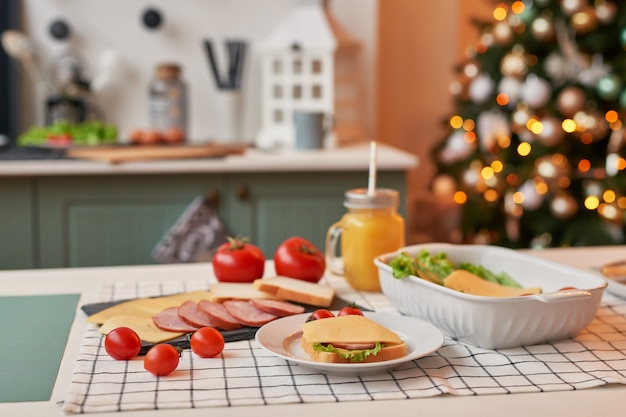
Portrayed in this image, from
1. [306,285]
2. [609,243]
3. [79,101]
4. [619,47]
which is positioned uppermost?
[619,47]

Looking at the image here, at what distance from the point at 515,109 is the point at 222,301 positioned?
2.51 meters

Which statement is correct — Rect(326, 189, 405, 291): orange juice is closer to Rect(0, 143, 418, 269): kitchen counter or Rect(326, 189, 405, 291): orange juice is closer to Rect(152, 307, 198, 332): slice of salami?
Rect(152, 307, 198, 332): slice of salami

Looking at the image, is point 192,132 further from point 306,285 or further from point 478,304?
point 478,304

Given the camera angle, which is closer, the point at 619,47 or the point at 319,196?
the point at 319,196

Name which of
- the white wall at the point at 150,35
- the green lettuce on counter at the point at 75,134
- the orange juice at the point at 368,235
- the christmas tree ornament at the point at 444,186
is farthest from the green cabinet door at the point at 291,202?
the orange juice at the point at 368,235

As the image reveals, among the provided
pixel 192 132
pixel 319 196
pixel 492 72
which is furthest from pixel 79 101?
pixel 492 72

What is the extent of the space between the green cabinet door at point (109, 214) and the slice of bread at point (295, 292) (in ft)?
4.62

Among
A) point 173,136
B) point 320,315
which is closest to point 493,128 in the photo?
point 173,136

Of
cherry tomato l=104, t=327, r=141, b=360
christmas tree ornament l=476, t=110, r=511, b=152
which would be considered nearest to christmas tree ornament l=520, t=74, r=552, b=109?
christmas tree ornament l=476, t=110, r=511, b=152

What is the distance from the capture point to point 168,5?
10.8 feet

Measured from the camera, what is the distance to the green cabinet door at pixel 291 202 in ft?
9.13

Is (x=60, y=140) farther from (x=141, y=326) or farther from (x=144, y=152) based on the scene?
(x=141, y=326)

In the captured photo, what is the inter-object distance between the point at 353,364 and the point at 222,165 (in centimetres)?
172

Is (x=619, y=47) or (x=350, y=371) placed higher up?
(x=619, y=47)
